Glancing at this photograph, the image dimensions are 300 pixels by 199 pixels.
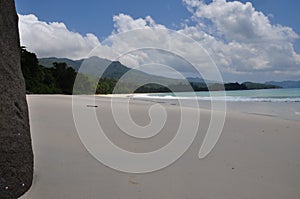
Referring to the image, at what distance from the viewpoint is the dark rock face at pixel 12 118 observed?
7.00 feet

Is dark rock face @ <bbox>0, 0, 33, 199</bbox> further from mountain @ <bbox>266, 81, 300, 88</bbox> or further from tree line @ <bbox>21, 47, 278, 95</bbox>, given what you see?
mountain @ <bbox>266, 81, 300, 88</bbox>

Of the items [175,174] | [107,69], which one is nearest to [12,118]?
[175,174]

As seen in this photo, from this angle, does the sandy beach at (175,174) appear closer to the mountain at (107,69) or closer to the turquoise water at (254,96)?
the mountain at (107,69)

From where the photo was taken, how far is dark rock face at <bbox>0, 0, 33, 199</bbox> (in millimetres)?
2133

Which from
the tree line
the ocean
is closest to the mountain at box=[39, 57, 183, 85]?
the ocean

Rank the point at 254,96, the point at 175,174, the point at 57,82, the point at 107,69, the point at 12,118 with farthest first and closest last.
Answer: the point at 57,82 → the point at 254,96 → the point at 107,69 → the point at 175,174 → the point at 12,118

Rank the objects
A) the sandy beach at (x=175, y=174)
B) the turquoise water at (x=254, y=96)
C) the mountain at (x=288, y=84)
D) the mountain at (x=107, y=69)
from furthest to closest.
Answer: the mountain at (x=288, y=84)
the turquoise water at (x=254, y=96)
the mountain at (x=107, y=69)
the sandy beach at (x=175, y=174)

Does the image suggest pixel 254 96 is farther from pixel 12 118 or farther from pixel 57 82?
pixel 12 118

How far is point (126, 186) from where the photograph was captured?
2.58 meters

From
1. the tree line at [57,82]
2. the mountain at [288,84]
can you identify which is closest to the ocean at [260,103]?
the tree line at [57,82]

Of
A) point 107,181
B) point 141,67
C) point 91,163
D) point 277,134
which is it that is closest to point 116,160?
point 91,163

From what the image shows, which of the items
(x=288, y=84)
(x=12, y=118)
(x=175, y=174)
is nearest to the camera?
(x=12, y=118)

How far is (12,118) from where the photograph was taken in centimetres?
225

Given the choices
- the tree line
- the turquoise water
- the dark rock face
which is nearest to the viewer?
the dark rock face
